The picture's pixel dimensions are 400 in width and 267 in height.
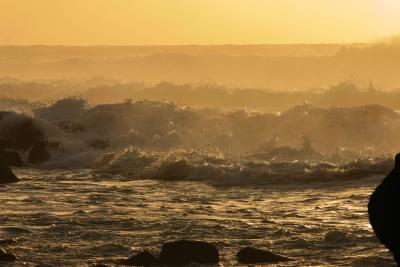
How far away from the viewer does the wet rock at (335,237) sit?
16578mm

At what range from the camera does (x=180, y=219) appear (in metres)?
19.0

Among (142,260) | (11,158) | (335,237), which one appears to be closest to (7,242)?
(142,260)

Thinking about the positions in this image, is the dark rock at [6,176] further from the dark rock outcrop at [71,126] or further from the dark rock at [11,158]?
the dark rock outcrop at [71,126]

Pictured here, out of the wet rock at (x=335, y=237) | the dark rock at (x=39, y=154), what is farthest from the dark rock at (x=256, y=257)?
the dark rock at (x=39, y=154)

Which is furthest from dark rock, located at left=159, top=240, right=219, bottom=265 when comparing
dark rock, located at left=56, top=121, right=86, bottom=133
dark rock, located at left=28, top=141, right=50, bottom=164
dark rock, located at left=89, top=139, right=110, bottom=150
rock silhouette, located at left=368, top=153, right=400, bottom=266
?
dark rock, located at left=56, top=121, right=86, bottom=133

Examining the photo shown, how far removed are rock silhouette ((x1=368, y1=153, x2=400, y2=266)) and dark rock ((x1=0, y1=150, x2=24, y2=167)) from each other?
67.6 ft

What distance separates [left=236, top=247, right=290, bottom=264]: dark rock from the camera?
593 inches

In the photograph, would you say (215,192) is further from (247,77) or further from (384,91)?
(247,77)

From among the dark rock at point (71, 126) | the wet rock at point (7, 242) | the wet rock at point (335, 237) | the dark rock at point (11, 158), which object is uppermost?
the dark rock at point (71, 126)

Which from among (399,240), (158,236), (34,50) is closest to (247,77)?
(34,50)

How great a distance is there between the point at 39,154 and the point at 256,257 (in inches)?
703

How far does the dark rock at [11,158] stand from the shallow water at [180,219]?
4060 mm

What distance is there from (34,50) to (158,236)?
12110 centimetres

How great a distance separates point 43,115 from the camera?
40688 millimetres
